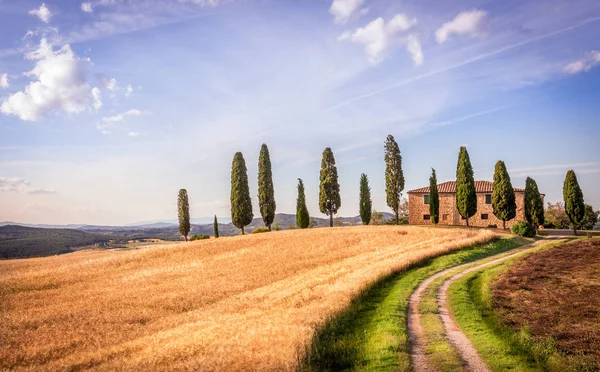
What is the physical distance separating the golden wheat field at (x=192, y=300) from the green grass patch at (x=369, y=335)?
562 millimetres

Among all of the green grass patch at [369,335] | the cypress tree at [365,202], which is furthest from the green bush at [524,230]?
the green grass patch at [369,335]

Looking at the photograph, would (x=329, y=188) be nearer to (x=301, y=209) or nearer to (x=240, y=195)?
(x=301, y=209)

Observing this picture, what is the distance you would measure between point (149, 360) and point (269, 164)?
56.1m

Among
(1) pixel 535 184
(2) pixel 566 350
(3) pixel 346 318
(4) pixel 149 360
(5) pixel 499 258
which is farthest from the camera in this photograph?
(1) pixel 535 184

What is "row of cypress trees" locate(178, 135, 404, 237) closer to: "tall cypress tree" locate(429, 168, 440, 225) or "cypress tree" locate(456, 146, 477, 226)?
"tall cypress tree" locate(429, 168, 440, 225)

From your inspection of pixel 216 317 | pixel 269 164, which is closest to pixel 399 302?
pixel 216 317

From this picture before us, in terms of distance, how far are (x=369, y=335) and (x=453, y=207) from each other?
62.0 meters

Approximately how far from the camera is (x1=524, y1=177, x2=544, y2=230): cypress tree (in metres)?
62.8

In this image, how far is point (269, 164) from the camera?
6869cm

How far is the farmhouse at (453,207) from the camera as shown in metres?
69.5

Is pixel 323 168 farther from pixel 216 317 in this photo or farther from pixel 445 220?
pixel 216 317

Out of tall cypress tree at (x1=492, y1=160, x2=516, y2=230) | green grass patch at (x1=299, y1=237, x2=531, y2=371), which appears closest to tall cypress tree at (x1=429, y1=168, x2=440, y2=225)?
tall cypress tree at (x1=492, y1=160, x2=516, y2=230)

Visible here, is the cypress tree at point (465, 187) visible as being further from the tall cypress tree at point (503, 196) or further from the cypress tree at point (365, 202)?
the cypress tree at point (365, 202)

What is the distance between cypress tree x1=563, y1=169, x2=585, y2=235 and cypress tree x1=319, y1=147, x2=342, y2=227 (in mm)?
34272
